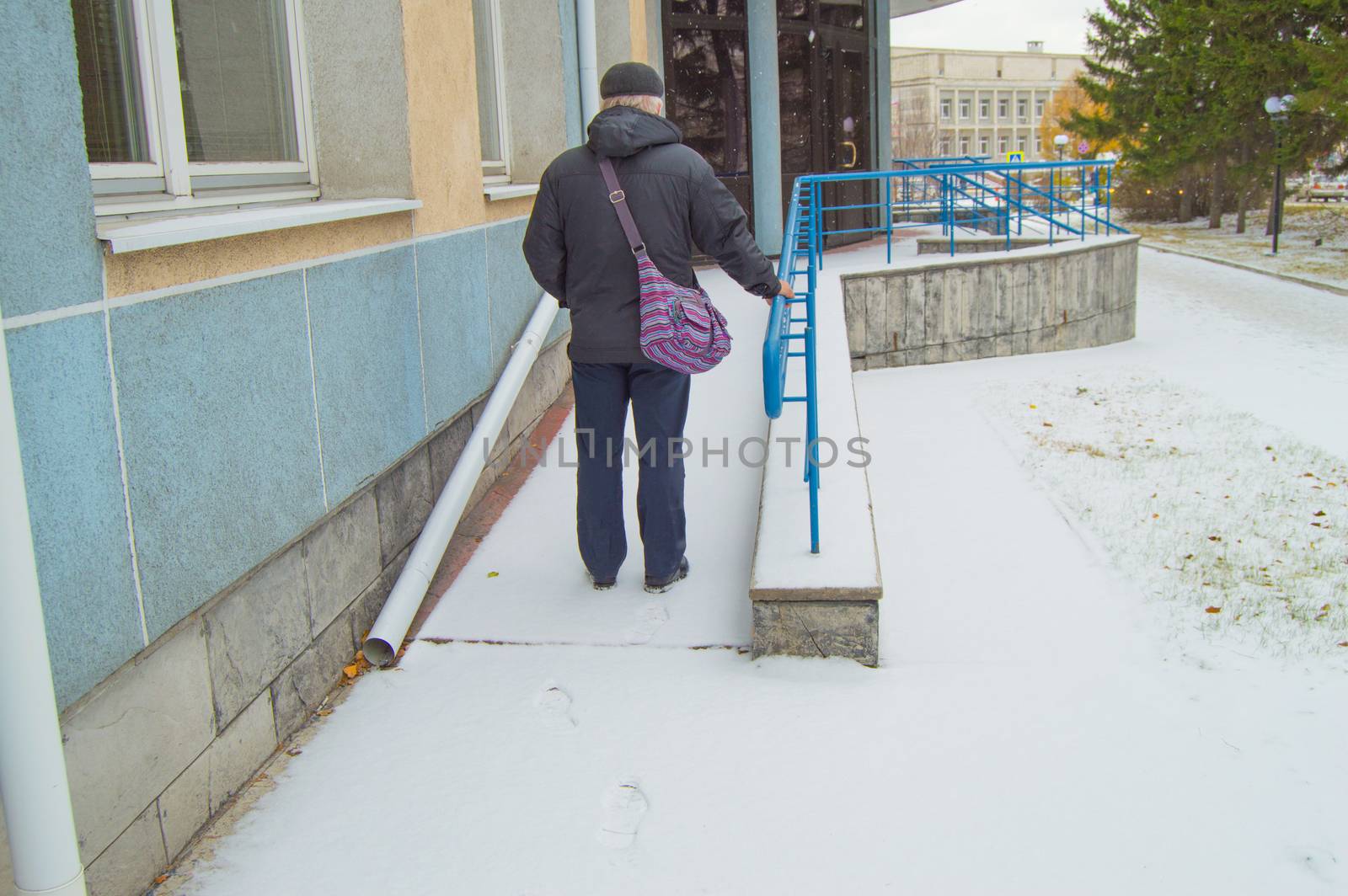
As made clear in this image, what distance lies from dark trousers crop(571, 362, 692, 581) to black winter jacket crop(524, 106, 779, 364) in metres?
0.10

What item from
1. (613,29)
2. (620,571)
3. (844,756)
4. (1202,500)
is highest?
(613,29)

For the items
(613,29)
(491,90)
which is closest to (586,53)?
(491,90)

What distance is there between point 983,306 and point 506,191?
19.9 ft

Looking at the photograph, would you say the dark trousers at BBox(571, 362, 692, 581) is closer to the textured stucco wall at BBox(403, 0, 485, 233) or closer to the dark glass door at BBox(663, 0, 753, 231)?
the textured stucco wall at BBox(403, 0, 485, 233)

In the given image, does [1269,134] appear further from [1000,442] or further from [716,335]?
[716,335]

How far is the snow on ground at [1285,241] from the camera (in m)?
19.6

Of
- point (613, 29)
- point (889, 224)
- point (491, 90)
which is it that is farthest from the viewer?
point (889, 224)

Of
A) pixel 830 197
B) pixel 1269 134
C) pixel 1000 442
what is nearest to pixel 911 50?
pixel 1269 134

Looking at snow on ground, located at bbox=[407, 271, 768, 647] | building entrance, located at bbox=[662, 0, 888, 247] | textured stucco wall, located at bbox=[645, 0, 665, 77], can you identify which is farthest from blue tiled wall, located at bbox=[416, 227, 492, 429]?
textured stucco wall, located at bbox=[645, 0, 665, 77]

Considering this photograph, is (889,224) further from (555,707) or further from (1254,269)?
(1254,269)

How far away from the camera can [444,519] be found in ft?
13.7

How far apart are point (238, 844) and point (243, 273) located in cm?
134

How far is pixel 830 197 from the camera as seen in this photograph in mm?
13961

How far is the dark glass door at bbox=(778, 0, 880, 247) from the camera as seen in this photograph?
12.9 meters
